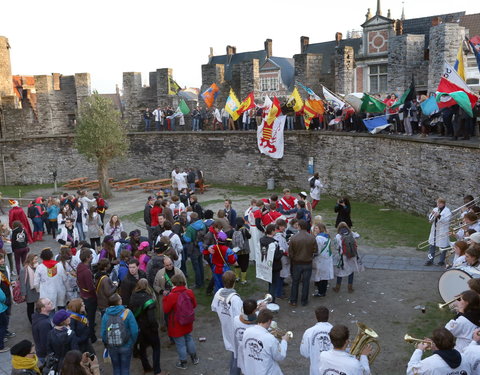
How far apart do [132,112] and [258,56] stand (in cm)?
2355

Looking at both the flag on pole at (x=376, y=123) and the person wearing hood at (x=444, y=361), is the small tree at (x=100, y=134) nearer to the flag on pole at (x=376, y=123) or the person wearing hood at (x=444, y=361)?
the flag on pole at (x=376, y=123)

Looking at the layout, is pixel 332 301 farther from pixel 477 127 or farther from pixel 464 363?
pixel 477 127

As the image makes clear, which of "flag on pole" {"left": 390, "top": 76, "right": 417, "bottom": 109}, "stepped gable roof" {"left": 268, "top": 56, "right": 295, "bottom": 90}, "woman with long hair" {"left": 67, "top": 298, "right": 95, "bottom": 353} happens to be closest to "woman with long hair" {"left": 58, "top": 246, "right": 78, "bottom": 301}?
"woman with long hair" {"left": 67, "top": 298, "right": 95, "bottom": 353}

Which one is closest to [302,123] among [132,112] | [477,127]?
[477,127]

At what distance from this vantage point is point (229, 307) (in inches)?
245

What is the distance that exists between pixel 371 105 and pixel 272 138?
5.39 m

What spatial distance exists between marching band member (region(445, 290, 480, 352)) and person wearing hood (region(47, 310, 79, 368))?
4.34m

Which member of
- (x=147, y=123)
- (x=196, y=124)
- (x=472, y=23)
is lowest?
(x=196, y=124)

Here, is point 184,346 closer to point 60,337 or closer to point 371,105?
point 60,337

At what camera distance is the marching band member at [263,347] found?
4.95 meters

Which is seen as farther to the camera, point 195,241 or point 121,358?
point 195,241

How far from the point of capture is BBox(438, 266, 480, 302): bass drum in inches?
265

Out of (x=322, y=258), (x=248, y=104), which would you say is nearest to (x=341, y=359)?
(x=322, y=258)

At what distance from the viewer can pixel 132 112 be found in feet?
90.8
